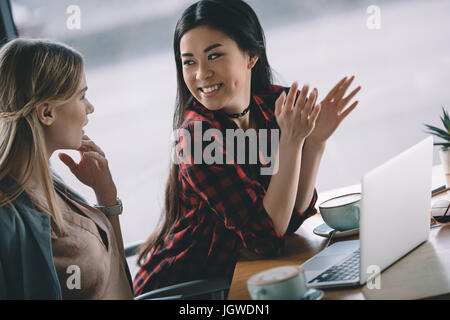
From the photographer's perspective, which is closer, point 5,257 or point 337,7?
point 5,257

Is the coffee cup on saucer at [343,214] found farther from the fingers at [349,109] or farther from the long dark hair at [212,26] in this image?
the long dark hair at [212,26]

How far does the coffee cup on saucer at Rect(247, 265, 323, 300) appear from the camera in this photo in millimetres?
871

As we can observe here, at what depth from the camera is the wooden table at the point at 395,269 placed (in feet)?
3.11

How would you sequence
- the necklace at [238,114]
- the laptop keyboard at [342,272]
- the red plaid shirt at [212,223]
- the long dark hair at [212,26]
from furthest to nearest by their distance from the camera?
the necklace at [238,114], the long dark hair at [212,26], the red plaid shirt at [212,223], the laptop keyboard at [342,272]

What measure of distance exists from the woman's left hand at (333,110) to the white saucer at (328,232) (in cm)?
25

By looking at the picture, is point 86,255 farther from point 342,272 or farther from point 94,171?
point 342,272

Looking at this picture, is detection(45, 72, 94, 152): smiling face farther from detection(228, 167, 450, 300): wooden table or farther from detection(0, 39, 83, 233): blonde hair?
detection(228, 167, 450, 300): wooden table

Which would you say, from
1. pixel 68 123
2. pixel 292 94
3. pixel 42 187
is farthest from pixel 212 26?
pixel 42 187

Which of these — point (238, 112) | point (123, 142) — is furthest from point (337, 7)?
point (238, 112)

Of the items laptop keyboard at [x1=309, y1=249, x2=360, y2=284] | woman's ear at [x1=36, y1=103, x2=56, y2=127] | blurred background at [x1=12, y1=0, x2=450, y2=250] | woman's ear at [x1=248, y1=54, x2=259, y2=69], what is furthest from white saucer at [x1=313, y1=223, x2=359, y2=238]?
blurred background at [x1=12, y1=0, x2=450, y2=250]

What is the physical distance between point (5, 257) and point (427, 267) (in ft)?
3.03

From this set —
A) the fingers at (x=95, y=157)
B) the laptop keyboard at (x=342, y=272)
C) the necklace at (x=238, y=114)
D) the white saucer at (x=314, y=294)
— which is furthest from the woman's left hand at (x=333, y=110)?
the fingers at (x=95, y=157)

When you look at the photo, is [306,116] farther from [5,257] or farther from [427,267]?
[5,257]

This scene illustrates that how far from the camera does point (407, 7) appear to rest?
588cm
